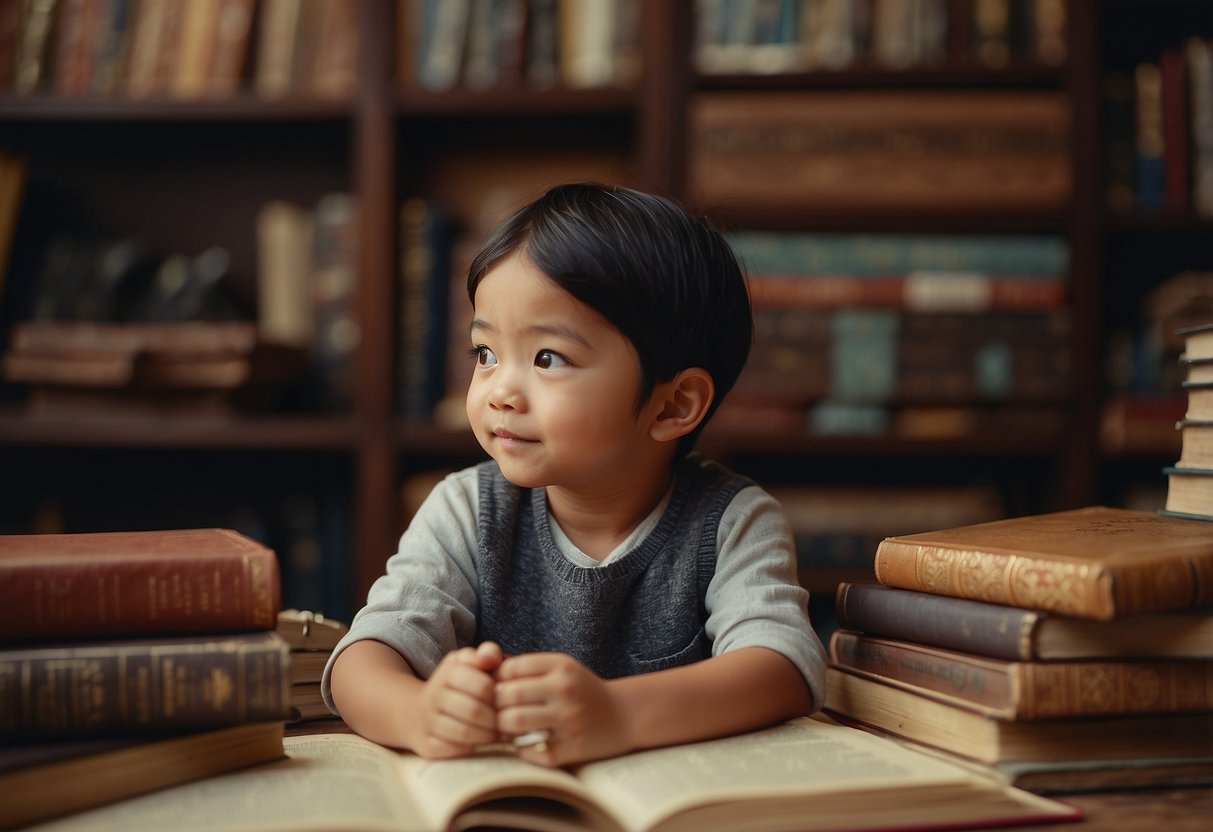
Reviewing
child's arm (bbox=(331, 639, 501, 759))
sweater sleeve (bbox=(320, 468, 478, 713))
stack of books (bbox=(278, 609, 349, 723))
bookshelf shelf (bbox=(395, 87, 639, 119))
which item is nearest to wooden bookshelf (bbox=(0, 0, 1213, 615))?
bookshelf shelf (bbox=(395, 87, 639, 119))

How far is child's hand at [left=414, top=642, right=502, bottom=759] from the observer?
0.64 m

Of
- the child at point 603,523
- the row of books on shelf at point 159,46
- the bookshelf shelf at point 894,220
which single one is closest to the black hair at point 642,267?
the child at point 603,523

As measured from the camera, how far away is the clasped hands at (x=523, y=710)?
0.63 metres

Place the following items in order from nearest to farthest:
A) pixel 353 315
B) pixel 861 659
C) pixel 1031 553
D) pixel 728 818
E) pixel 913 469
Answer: pixel 728 818 → pixel 1031 553 → pixel 861 659 → pixel 353 315 → pixel 913 469

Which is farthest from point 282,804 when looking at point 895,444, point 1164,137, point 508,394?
point 1164,137

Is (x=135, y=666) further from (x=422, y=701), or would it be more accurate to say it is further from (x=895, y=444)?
(x=895, y=444)

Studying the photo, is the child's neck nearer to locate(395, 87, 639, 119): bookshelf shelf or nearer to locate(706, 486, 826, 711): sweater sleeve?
locate(706, 486, 826, 711): sweater sleeve

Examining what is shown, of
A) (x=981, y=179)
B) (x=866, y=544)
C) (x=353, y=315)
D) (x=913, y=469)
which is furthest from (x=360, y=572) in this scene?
(x=981, y=179)

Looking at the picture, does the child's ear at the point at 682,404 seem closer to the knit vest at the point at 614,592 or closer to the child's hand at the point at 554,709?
the knit vest at the point at 614,592

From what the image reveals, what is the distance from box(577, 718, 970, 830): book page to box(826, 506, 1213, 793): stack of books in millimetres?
49

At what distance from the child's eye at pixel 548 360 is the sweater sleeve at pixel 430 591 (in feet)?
0.59

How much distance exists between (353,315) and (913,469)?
110cm

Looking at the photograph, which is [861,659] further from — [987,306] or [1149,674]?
[987,306]

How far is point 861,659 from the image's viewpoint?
2.65 feet
